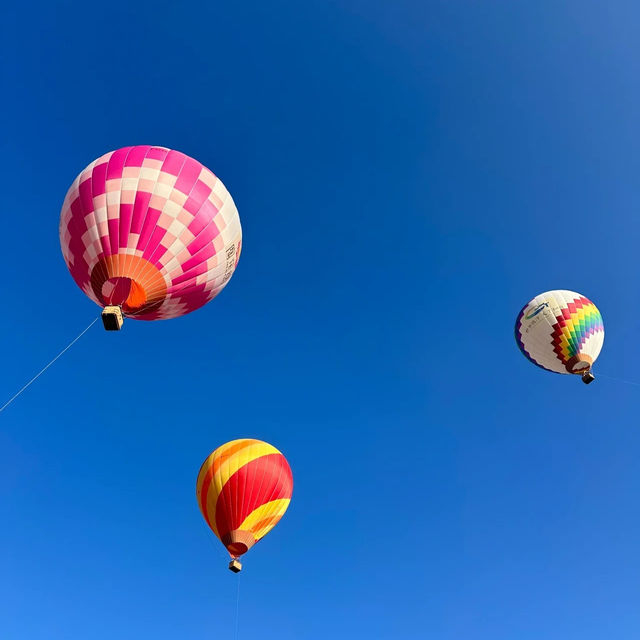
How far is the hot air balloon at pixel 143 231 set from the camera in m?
7.82

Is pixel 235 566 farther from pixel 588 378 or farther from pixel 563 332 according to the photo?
pixel 563 332

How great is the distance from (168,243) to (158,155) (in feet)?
7.09

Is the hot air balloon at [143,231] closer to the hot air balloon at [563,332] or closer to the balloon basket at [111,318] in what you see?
the balloon basket at [111,318]

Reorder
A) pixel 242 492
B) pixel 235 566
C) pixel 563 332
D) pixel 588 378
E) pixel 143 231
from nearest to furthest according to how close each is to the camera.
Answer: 1. pixel 143 231
2. pixel 235 566
3. pixel 242 492
4. pixel 588 378
5. pixel 563 332

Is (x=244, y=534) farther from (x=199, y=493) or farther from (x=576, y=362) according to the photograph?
(x=576, y=362)

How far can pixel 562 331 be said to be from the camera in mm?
14680

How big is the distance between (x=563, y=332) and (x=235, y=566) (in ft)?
43.2

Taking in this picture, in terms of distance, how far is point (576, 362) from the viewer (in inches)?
561

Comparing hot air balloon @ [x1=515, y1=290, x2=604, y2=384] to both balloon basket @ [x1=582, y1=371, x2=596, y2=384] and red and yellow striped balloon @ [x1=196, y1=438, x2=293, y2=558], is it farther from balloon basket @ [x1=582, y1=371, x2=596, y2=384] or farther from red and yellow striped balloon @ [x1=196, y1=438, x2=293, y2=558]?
red and yellow striped balloon @ [x1=196, y1=438, x2=293, y2=558]

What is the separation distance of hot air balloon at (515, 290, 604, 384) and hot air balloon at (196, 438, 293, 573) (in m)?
10.5

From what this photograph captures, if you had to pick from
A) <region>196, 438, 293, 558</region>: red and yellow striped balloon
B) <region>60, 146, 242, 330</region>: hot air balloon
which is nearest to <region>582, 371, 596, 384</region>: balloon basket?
<region>196, 438, 293, 558</region>: red and yellow striped balloon

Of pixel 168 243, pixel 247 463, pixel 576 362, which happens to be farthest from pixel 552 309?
pixel 168 243

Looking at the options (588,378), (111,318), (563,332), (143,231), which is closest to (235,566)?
(111,318)

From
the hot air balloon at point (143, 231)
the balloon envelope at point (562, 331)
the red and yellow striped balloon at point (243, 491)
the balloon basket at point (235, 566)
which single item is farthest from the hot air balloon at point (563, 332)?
the balloon basket at point (235, 566)
